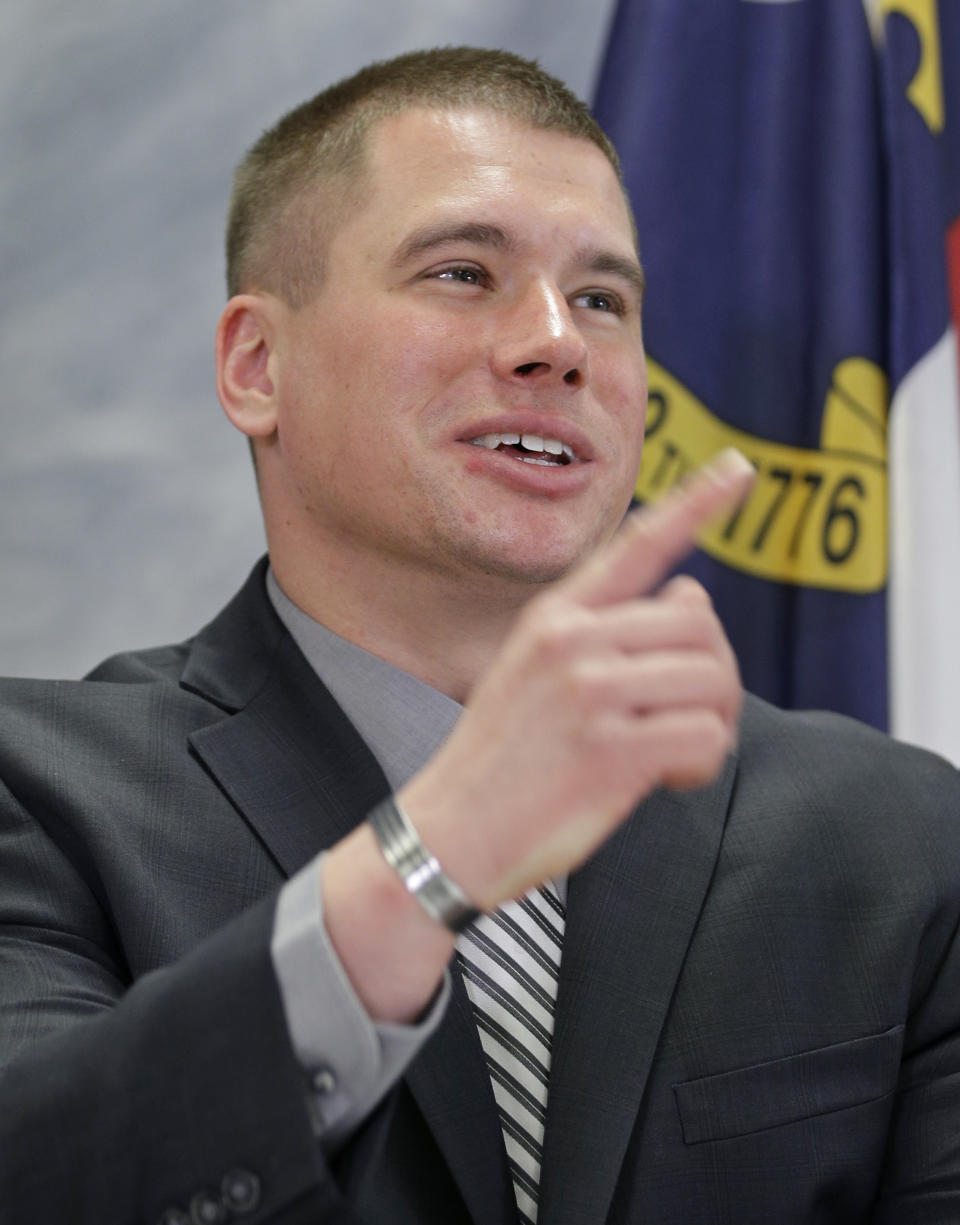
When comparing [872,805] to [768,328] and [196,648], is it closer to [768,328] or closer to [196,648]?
[196,648]

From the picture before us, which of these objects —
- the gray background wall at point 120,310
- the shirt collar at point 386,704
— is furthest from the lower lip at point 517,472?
the gray background wall at point 120,310

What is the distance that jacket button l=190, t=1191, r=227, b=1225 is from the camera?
2.91ft

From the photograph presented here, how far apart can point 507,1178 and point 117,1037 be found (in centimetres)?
46

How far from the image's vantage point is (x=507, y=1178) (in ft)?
4.01

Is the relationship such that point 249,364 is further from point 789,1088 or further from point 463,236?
point 789,1088

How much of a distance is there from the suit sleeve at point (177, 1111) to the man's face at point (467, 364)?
2.27ft

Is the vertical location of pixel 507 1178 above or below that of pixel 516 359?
below

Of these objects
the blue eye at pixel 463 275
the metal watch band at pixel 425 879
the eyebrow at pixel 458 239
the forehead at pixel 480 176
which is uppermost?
the forehead at pixel 480 176

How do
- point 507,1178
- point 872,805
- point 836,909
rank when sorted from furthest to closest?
point 872,805
point 836,909
point 507,1178

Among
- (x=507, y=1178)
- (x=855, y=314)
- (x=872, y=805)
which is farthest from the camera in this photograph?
(x=855, y=314)

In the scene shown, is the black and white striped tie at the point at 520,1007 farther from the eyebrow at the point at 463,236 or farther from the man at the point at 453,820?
the eyebrow at the point at 463,236

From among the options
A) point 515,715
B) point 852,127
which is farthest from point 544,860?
point 852,127

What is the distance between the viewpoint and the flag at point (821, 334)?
2277mm

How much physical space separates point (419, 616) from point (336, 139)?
651 mm
